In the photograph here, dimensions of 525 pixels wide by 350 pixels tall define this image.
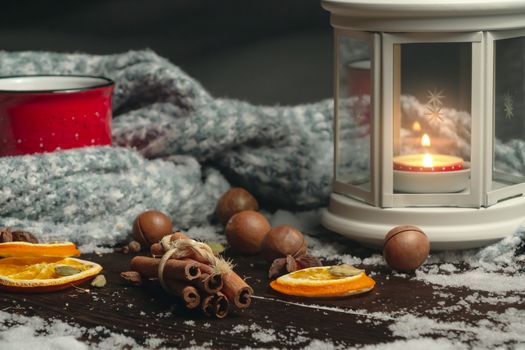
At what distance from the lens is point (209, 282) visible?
58.1 inches

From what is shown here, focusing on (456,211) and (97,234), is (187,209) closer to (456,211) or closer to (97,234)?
(97,234)

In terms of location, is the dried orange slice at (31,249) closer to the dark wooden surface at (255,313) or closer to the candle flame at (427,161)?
the dark wooden surface at (255,313)

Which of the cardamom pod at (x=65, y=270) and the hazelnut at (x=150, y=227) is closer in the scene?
the cardamom pod at (x=65, y=270)

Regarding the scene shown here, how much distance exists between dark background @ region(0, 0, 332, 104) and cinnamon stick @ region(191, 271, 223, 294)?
878 millimetres

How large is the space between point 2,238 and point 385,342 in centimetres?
63

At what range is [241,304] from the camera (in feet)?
4.84

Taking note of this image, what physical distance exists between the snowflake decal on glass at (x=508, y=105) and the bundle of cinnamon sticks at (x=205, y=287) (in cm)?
52

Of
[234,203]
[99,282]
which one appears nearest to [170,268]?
[99,282]

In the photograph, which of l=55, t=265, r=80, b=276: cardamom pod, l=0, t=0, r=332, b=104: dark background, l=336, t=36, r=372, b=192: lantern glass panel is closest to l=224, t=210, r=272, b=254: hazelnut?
l=336, t=36, r=372, b=192: lantern glass panel

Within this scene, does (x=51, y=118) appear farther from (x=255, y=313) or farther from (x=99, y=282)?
(x=255, y=313)

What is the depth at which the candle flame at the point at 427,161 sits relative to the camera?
1726 millimetres

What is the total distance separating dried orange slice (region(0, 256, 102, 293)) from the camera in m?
1.57

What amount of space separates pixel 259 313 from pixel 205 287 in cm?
8

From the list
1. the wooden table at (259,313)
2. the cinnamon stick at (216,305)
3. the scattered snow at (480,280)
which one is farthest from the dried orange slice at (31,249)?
the scattered snow at (480,280)
